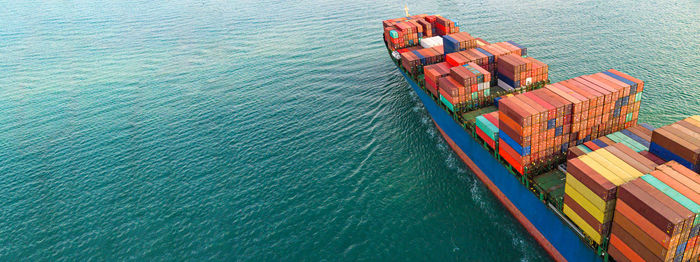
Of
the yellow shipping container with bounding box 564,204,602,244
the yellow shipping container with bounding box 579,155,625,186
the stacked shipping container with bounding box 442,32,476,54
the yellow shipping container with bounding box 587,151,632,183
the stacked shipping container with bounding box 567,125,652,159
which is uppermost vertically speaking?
the stacked shipping container with bounding box 442,32,476,54

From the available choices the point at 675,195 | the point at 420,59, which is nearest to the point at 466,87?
the point at 420,59

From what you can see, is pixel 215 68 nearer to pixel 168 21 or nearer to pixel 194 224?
pixel 194 224

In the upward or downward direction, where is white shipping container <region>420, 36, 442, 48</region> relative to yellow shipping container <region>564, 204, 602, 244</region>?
upward

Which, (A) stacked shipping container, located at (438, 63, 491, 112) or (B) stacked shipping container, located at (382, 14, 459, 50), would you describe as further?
(B) stacked shipping container, located at (382, 14, 459, 50)

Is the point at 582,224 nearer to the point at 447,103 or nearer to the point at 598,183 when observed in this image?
the point at 598,183

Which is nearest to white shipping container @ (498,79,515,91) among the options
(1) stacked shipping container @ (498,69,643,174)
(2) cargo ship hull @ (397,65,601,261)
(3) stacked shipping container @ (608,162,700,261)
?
(2) cargo ship hull @ (397,65,601,261)

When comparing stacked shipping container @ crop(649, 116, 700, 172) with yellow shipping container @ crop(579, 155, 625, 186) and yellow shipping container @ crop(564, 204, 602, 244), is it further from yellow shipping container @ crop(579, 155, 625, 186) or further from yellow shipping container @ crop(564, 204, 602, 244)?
yellow shipping container @ crop(564, 204, 602, 244)

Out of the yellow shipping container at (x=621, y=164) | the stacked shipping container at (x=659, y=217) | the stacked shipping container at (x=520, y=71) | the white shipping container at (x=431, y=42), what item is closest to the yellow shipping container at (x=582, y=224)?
the stacked shipping container at (x=659, y=217)
